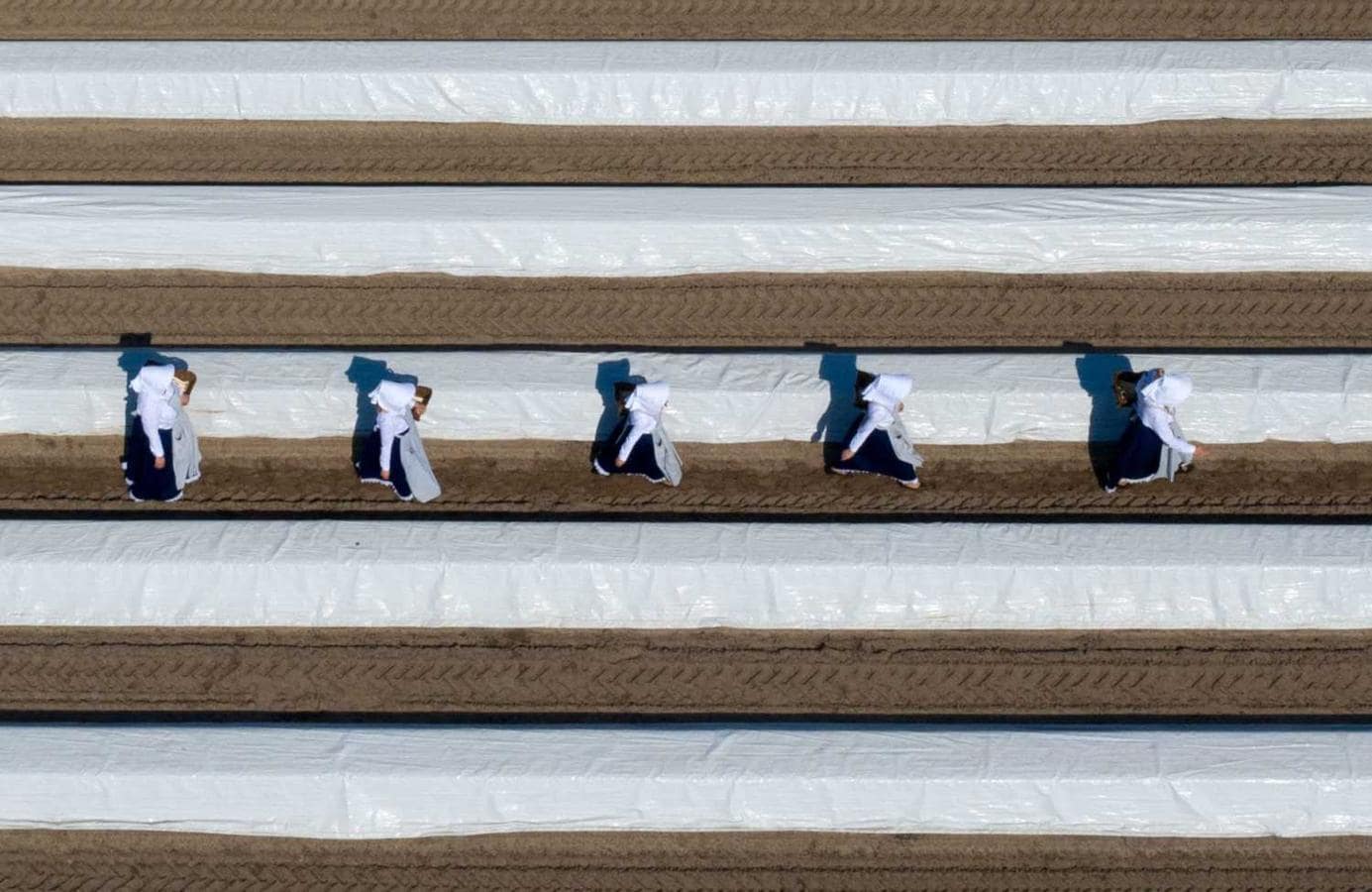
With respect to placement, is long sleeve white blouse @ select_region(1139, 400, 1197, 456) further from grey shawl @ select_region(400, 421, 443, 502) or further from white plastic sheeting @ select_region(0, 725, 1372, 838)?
grey shawl @ select_region(400, 421, 443, 502)

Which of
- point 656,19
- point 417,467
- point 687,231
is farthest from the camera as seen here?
point 656,19

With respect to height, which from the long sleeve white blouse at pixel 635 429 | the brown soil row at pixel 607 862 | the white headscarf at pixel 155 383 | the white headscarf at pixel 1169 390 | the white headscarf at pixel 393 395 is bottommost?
the brown soil row at pixel 607 862

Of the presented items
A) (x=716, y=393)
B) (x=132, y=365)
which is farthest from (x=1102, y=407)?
(x=132, y=365)

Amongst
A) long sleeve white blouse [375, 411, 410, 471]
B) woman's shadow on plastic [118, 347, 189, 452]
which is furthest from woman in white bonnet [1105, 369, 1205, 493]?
woman's shadow on plastic [118, 347, 189, 452]

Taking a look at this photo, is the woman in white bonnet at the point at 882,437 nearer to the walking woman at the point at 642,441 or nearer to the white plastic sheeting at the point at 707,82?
the walking woman at the point at 642,441

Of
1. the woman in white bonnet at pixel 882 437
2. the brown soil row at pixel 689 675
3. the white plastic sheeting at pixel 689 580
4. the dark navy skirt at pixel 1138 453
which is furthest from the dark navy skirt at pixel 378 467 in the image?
the dark navy skirt at pixel 1138 453

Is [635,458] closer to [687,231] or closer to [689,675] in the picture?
[689,675]

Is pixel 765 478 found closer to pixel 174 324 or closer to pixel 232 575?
pixel 232 575
